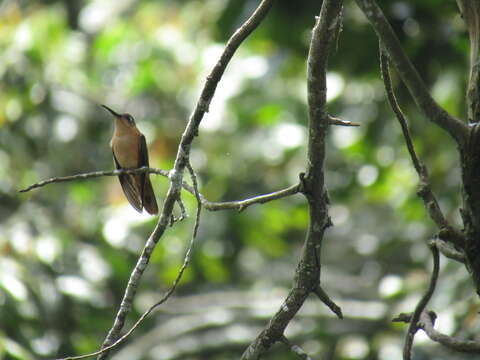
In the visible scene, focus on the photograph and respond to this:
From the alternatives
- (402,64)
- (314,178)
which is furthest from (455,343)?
(402,64)

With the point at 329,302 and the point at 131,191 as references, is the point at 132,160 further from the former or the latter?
the point at 329,302

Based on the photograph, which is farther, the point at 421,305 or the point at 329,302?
the point at 329,302

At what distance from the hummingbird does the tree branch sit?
5.70ft

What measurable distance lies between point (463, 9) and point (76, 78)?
7.10 meters

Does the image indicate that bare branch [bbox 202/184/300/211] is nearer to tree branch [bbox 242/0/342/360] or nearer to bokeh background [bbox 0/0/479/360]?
tree branch [bbox 242/0/342/360]

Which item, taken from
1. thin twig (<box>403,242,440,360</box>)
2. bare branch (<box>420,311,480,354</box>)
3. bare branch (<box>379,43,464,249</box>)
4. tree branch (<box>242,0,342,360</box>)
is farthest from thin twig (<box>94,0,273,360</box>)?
bare branch (<box>420,311,480,354</box>)

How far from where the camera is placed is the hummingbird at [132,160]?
476 cm

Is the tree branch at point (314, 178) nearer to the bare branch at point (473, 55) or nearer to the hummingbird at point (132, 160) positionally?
the bare branch at point (473, 55)

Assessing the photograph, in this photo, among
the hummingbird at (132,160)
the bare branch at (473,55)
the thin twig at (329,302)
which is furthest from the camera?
the hummingbird at (132,160)

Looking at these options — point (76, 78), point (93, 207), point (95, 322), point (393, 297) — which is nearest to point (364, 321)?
point (393, 297)

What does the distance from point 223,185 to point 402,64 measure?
6.02m

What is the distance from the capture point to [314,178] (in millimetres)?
2762

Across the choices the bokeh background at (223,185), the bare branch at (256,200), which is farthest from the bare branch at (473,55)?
the bokeh background at (223,185)

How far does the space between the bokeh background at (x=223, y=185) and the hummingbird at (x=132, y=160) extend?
1.22 m
